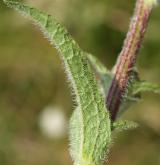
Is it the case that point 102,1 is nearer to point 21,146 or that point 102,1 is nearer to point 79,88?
point 21,146

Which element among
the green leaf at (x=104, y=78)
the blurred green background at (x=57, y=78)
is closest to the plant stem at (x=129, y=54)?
the green leaf at (x=104, y=78)

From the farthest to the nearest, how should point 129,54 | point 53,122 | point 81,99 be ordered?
1. point 53,122
2. point 129,54
3. point 81,99

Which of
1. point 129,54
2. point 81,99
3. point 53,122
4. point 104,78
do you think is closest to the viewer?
point 81,99

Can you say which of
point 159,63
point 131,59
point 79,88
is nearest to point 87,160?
point 79,88

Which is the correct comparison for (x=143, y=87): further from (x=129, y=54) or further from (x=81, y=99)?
(x=81, y=99)

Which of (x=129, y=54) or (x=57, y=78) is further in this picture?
(x=57, y=78)

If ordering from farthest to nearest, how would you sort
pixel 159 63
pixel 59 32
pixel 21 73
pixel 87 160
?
1. pixel 21 73
2. pixel 159 63
3. pixel 87 160
4. pixel 59 32

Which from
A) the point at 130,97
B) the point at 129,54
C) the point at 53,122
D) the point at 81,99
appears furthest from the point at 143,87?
the point at 53,122
